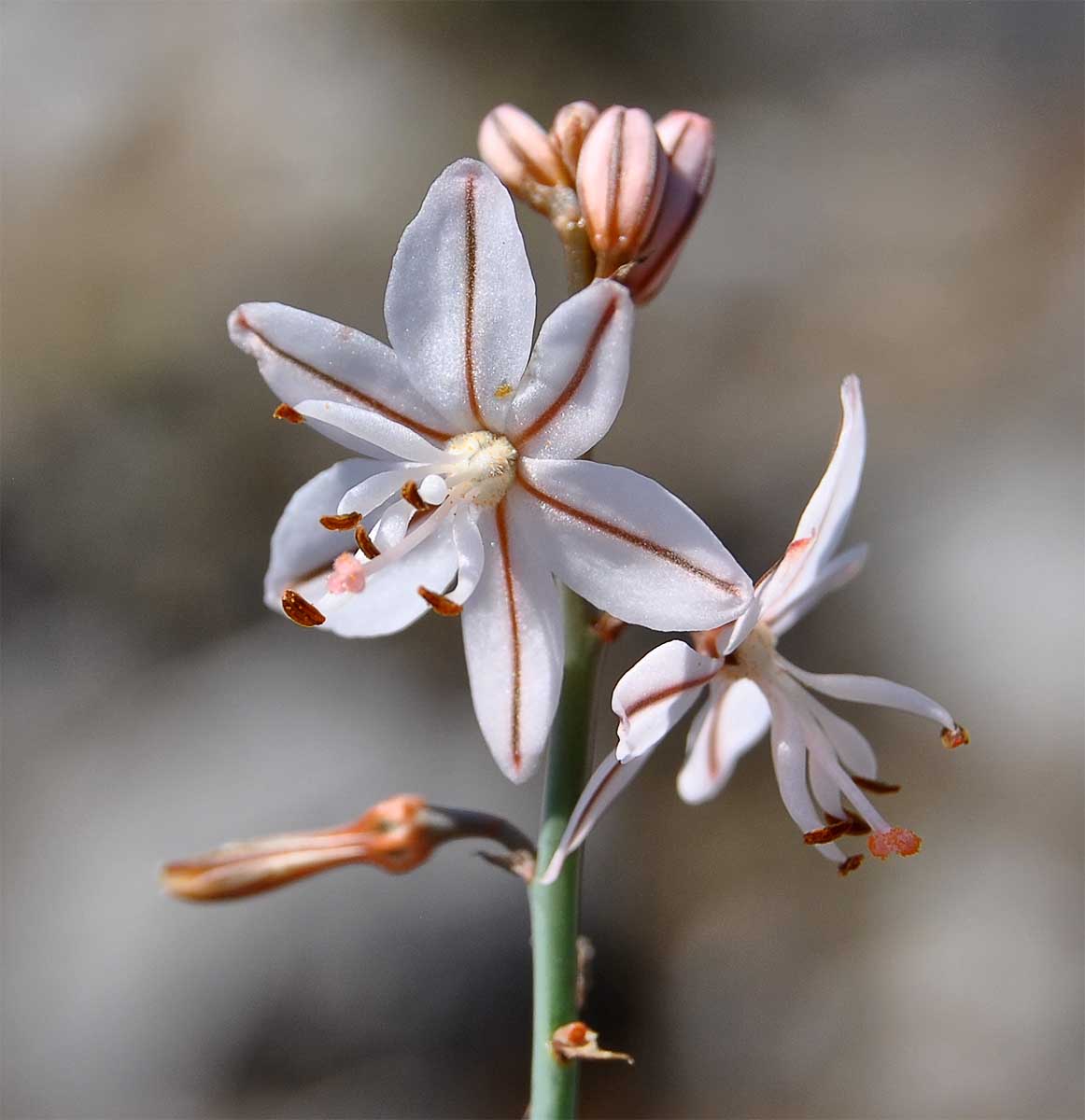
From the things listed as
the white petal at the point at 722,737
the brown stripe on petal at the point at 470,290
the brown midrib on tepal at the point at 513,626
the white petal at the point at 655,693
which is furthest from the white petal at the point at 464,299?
the white petal at the point at 722,737

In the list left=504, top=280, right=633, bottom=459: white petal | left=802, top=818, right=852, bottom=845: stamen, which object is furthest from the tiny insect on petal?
left=802, top=818, right=852, bottom=845: stamen

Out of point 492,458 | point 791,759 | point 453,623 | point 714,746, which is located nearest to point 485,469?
point 492,458

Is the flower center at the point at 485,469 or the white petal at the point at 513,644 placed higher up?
the flower center at the point at 485,469

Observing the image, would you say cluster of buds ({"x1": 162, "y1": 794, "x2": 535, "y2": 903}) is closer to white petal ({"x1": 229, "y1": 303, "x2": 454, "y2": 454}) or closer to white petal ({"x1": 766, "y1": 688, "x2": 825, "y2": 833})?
white petal ({"x1": 766, "y1": 688, "x2": 825, "y2": 833})

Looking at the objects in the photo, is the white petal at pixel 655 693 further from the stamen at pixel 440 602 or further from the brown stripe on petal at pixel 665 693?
the stamen at pixel 440 602

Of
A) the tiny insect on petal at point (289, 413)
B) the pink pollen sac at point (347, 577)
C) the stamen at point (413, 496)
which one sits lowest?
the pink pollen sac at point (347, 577)

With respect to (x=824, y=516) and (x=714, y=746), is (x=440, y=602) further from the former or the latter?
(x=714, y=746)
